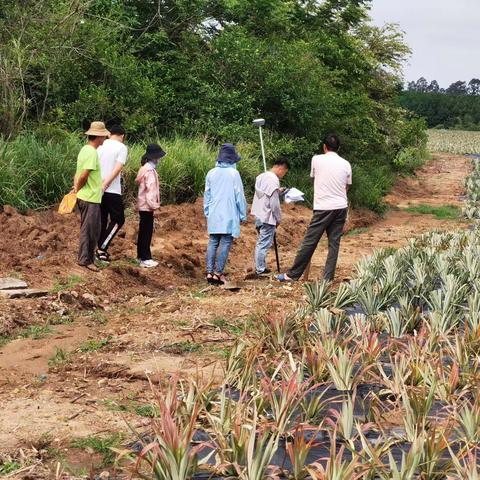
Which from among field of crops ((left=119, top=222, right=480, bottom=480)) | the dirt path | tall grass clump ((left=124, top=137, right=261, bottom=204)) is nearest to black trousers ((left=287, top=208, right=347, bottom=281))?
the dirt path

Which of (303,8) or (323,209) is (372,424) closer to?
(323,209)

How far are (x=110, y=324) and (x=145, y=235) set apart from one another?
2383 millimetres

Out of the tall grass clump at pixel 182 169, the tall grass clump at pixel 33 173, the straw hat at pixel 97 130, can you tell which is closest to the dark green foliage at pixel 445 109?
the tall grass clump at pixel 182 169

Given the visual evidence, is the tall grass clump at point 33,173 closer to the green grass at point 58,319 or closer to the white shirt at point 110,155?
the white shirt at point 110,155

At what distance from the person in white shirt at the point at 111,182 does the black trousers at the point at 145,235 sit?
0.80ft

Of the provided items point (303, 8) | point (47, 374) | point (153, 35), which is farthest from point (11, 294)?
point (303, 8)

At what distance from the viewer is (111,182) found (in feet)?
30.0

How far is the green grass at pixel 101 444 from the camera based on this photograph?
165 inches

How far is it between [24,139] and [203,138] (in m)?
4.29

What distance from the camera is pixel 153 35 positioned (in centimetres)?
1650

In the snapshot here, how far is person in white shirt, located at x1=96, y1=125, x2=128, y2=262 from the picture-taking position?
9047 mm

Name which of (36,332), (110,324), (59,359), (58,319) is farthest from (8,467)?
(58,319)

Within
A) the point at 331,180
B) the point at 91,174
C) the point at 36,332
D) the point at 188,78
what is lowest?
the point at 36,332

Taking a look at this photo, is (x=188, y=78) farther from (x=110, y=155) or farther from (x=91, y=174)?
(x=91, y=174)
